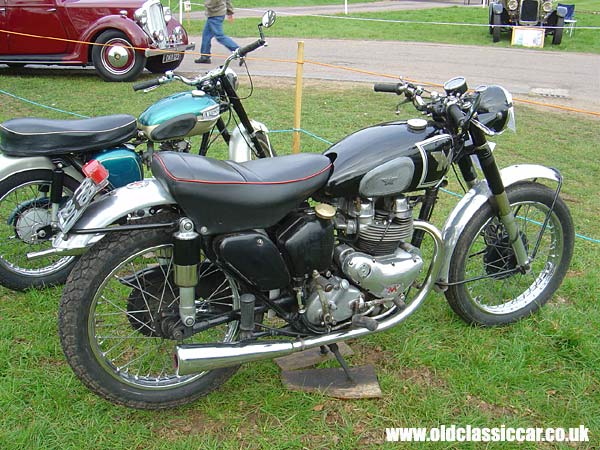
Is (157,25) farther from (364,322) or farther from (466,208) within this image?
(364,322)

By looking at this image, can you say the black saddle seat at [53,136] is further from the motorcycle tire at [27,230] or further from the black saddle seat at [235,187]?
the black saddle seat at [235,187]

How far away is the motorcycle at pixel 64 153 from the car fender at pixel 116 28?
548cm

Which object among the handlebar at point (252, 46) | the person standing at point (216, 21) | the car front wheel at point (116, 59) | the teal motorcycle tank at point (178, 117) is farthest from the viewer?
the person standing at point (216, 21)

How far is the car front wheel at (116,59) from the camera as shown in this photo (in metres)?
8.66

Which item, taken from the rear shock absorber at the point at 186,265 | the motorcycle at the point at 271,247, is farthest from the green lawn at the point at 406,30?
the rear shock absorber at the point at 186,265

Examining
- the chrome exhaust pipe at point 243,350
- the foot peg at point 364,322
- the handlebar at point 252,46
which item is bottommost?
the chrome exhaust pipe at point 243,350

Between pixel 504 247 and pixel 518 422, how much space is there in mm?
963

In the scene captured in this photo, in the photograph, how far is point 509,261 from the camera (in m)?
Answer: 3.24

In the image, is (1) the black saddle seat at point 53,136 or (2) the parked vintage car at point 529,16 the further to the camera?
(2) the parked vintage car at point 529,16

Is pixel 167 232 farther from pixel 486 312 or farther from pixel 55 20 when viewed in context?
pixel 55 20

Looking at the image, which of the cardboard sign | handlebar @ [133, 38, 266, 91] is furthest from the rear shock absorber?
the cardboard sign

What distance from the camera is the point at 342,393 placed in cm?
273

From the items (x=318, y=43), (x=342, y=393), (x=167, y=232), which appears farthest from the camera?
(x=318, y=43)

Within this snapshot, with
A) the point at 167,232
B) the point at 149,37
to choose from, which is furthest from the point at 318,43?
the point at 167,232
